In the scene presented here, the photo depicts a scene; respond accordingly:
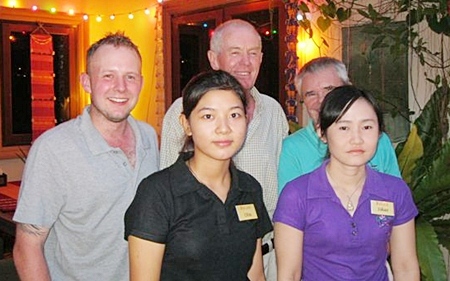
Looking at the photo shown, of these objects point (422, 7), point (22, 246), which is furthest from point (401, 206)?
point (422, 7)

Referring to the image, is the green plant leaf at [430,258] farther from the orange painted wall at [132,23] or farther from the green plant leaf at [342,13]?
→ the orange painted wall at [132,23]

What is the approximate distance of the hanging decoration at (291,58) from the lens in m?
4.56

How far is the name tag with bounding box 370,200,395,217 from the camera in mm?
1642

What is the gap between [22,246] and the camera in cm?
161

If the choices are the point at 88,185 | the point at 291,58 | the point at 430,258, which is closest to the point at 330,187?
the point at 88,185

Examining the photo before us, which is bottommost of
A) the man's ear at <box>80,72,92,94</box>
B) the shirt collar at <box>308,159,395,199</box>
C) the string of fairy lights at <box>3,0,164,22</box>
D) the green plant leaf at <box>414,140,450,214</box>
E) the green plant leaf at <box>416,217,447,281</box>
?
the green plant leaf at <box>416,217,447,281</box>

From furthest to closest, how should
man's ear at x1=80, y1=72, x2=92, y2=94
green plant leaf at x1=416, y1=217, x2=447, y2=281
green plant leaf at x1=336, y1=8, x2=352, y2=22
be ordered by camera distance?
1. green plant leaf at x1=336, y1=8, x2=352, y2=22
2. green plant leaf at x1=416, y1=217, x2=447, y2=281
3. man's ear at x1=80, y1=72, x2=92, y2=94

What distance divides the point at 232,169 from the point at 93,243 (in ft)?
1.62

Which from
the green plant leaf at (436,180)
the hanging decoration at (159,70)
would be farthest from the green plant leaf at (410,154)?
the hanging decoration at (159,70)

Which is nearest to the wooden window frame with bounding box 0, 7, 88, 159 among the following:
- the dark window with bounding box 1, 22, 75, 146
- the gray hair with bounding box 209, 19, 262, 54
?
the dark window with bounding box 1, 22, 75, 146

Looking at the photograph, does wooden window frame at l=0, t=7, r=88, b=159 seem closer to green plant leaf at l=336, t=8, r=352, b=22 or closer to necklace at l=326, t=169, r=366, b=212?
green plant leaf at l=336, t=8, r=352, b=22

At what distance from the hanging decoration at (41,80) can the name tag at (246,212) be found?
5311 mm

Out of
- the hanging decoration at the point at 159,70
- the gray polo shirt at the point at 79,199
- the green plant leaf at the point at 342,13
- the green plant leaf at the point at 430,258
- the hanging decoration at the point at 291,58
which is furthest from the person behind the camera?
the hanging decoration at the point at 159,70

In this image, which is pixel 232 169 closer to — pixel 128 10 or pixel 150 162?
pixel 150 162
